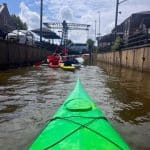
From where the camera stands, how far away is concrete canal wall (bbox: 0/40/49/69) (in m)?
23.6

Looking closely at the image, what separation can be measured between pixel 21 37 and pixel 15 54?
527cm

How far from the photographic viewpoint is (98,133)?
4.14m

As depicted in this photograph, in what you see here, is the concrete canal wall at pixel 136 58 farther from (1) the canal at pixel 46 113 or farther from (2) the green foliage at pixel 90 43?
(2) the green foliage at pixel 90 43

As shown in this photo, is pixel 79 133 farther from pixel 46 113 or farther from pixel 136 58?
pixel 136 58

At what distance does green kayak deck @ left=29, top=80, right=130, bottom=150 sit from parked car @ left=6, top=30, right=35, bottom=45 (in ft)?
77.5

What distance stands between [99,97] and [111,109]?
83.0 inches

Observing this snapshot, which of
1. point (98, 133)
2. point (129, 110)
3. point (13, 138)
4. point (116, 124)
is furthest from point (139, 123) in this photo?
point (98, 133)

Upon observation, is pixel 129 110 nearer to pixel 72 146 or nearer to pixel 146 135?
pixel 146 135

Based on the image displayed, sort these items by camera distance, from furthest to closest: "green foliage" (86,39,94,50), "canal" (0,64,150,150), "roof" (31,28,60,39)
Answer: "green foliage" (86,39,94,50)
"roof" (31,28,60,39)
"canal" (0,64,150,150)

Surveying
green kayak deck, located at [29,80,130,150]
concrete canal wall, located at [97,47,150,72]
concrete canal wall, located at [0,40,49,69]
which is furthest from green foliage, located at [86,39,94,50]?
green kayak deck, located at [29,80,130,150]

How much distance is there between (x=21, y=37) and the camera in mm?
32219

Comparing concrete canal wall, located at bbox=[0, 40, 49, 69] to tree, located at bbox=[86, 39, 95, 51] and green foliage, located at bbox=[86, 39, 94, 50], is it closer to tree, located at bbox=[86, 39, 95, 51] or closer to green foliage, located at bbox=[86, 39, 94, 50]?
tree, located at bbox=[86, 39, 95, 51]

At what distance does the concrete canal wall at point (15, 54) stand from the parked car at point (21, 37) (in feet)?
2.16

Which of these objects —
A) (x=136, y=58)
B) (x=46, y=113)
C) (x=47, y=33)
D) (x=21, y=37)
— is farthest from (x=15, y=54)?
(x=47, y=33)
